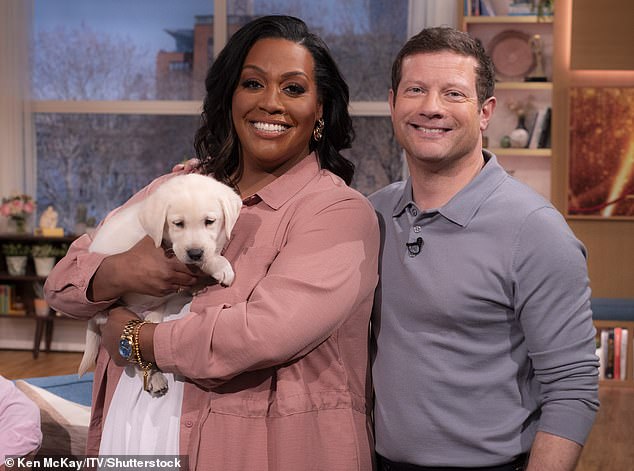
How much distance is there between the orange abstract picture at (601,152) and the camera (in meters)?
6.64

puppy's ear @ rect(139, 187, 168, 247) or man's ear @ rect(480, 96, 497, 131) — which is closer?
man's ear @ rect(480, 96, 497, 131)

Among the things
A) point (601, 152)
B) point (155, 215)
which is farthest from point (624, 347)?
point (155, 215)

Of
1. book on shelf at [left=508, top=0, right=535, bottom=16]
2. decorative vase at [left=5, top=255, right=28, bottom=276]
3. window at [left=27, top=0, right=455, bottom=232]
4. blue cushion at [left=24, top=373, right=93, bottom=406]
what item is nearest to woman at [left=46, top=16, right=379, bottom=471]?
blue cushion at [left=24, top=373, right=93, bottom=406]

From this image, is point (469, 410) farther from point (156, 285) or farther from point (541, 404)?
point (156, 285)

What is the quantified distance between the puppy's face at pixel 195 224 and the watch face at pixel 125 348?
0.81ft

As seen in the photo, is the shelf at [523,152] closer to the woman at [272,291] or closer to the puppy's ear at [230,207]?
the woman at [272,291]

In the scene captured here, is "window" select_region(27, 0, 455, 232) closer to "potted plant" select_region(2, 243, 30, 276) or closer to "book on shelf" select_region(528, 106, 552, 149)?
"potted plant" select_region(2, 243, 30, 276)

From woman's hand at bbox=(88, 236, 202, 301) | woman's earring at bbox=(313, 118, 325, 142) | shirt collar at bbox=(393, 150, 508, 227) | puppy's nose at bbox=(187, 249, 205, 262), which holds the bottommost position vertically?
woman's hand at bbox=(88, 236, 202, 301)

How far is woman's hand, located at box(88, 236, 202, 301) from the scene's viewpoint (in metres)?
1.73

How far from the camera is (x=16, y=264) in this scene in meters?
7.32

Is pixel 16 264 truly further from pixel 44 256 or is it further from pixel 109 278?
pixel 109 278

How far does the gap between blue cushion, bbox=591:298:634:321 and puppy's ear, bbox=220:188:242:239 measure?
5146 mm

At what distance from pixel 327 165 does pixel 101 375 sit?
686mm

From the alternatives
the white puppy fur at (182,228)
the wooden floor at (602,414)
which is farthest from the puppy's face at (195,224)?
the wooden floor at (602,414)
